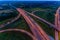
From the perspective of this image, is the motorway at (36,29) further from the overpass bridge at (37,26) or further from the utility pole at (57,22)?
the utility pole at (57,22)

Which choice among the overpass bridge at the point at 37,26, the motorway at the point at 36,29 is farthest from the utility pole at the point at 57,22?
the motorway at the point at 36,29

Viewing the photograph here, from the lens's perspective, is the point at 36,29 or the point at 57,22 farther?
the point at 57,22

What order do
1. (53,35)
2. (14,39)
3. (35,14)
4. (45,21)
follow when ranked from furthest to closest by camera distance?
(35,14), (45,21), (53,35), (14,39)

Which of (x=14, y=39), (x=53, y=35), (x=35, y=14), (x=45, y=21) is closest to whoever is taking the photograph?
(x=14, y=39)

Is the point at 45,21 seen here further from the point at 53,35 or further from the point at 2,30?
the point at 2,30

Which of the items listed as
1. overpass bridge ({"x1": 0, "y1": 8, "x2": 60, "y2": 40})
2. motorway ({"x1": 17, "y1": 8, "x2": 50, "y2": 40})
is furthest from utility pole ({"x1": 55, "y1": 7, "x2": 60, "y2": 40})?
motorway ({"x1": 17, "y1": 8, "x2": 50, "y2": 40})

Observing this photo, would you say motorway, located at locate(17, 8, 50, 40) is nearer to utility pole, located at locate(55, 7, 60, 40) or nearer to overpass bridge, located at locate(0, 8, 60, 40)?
overpass bridge, located at locate(0, 8, 60, 40)

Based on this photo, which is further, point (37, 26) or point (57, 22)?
point (57, 22)

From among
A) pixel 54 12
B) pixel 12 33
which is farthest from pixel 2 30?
pixel 54 12

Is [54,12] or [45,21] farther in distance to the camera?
[54,12]

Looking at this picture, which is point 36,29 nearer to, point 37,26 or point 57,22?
point 37,26

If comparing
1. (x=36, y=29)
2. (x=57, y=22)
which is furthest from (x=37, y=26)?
(x=57, y=22)
